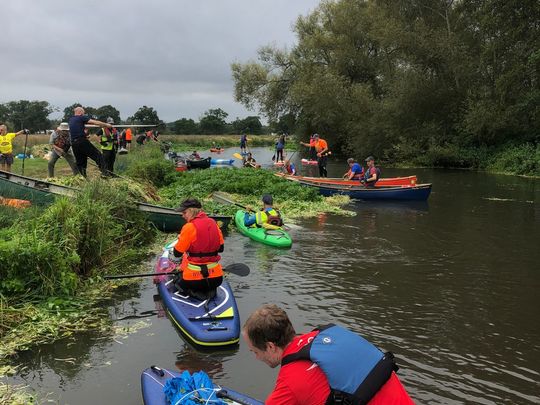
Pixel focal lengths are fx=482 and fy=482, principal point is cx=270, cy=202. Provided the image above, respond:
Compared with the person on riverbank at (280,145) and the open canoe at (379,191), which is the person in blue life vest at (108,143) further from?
the person on riverbank at (280,145)

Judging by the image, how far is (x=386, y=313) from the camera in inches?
299

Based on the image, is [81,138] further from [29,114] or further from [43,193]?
[29,114]

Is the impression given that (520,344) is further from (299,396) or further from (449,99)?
(449,99)

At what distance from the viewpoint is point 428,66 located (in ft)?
109

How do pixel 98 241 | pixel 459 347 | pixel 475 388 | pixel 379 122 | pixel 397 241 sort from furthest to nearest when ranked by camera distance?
pixel 379 122, pixel 397 241, pixel 98 241, pixel 459 347, pixel 475 388

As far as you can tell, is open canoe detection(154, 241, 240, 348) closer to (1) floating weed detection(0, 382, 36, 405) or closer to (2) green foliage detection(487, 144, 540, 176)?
(1) floating weed detection(0, 382, 36, 405)

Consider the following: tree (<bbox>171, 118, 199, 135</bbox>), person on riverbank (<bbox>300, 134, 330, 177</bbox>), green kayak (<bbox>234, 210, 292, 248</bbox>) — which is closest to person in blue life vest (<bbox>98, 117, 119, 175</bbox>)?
green kayak (<bbox>234, 210, 292, 248</bbox>)

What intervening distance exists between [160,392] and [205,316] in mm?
1941

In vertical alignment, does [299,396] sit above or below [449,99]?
below

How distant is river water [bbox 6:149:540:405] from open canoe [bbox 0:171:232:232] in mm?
1725

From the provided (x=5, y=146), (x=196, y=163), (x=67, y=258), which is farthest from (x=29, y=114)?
(x=67, y=258)

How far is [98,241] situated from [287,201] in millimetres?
9154

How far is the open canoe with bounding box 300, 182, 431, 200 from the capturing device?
18.2 metres

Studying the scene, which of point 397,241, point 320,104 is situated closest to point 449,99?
point 320,104
